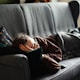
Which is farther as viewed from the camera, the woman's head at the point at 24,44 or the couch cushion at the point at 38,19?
the couch cushion at the point at 38,19

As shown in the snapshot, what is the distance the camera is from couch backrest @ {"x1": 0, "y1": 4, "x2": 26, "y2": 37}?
2217 millimetres

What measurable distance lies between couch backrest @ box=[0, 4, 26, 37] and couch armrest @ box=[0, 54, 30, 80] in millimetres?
665

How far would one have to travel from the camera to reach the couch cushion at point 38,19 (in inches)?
98.5

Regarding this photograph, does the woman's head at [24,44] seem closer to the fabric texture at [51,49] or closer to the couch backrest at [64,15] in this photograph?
the fabric texture at [51,49]

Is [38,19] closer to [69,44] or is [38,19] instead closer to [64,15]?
[69,44]

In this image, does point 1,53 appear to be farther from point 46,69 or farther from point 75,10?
point 75,10

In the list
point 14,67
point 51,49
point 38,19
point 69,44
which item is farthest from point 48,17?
point 14,67

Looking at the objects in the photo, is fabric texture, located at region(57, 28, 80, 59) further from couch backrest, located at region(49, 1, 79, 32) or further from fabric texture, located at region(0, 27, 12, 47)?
fabric texture, located at region(0, 27, 12, 47)

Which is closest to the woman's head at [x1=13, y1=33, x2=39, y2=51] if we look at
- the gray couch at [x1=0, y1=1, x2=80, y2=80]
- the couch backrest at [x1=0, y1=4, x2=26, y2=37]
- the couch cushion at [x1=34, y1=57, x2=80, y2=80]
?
the gray couch at [x1=0, y1=1, x2=80, y2=80]

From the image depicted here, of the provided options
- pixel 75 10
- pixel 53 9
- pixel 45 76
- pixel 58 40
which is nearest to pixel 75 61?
pixel 58 40

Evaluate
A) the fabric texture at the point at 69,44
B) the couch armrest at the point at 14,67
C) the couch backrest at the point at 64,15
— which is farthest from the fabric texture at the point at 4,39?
the couch backrest at the point at 64,15

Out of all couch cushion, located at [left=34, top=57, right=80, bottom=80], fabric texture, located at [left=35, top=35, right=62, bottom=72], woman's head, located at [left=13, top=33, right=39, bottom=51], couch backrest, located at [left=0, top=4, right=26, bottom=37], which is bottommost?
couch cushion, located at [left=34, top=57, right=80, bottom=80]

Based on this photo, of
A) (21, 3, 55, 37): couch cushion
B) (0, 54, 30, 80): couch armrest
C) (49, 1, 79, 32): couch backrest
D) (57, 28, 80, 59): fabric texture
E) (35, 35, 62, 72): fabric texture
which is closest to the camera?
(0, 54, 30, 80): couch armrest

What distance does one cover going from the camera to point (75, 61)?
214 centimetres
